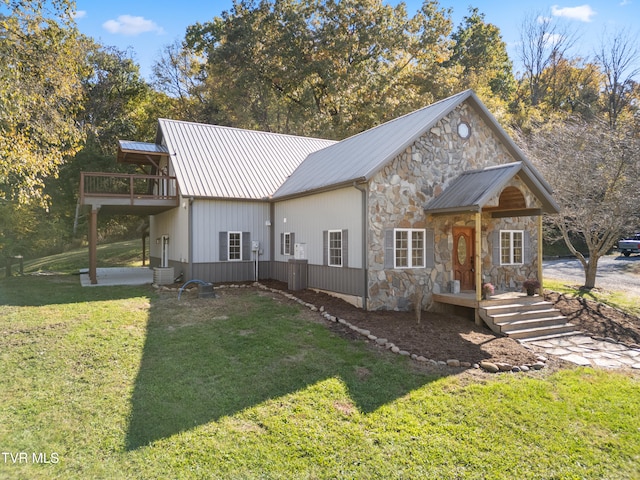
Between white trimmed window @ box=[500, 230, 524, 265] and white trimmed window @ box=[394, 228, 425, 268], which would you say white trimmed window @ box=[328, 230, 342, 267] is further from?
white trimmed window @ box=[500, 230, 524, 265]

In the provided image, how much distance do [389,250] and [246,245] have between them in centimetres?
635

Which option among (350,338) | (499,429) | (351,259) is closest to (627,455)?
(499,429)

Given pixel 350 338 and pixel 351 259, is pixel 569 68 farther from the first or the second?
pixel 350 338

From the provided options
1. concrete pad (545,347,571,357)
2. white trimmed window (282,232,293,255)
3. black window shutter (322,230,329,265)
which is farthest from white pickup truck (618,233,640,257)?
black window shutter (322,230,329,265)

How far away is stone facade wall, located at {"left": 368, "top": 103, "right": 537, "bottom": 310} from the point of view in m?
11.0

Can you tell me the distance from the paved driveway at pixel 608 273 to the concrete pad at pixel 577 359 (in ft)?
30.3

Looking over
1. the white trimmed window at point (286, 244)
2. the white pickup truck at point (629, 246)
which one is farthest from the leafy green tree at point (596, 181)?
the white pickup truck at point (629, 246)

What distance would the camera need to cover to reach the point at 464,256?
12.5m

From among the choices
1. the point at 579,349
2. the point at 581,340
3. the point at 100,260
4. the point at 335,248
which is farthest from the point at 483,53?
the point at 100,260

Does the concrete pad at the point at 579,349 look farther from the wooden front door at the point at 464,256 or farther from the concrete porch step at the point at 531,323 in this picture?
the wooden front door at the point at 464,256

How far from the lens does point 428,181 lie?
11.8 meters

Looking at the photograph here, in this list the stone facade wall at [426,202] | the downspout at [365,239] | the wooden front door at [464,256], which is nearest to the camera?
the downspout at [365,239]

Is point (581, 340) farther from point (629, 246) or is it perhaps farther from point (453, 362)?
point (629, 246)

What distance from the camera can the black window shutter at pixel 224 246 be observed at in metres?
15.0
